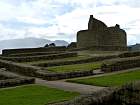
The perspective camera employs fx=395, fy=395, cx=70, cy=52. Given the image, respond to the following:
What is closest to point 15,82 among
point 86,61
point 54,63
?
point 54,63

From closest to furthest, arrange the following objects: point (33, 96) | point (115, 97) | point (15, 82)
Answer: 1. point (115, 97)
2. point (33, 96)
3. point (15, 82)

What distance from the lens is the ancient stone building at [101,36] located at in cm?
5622

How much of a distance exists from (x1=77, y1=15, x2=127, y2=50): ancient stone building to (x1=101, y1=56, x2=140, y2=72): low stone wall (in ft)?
84.2

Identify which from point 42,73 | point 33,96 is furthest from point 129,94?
point 42,73

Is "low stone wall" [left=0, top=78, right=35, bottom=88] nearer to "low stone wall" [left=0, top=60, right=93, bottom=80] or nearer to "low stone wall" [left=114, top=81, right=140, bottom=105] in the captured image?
"low stone wall" [left=0, top=60, right=93, bottom=80]

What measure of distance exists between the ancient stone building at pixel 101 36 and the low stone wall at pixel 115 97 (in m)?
47.2

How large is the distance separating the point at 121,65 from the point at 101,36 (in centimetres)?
2809

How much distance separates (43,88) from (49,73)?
4.87 meters

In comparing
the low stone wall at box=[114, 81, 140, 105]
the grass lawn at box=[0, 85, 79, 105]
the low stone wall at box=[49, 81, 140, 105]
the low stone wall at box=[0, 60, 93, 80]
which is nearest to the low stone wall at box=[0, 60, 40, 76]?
the low stone wall at box=[0, 60, 93, 80]

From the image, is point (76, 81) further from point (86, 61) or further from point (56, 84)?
point (86, 61)

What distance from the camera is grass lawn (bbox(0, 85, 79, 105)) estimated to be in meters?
15.8

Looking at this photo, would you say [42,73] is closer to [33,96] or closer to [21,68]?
[21,68]

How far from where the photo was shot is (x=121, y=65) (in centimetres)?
2852

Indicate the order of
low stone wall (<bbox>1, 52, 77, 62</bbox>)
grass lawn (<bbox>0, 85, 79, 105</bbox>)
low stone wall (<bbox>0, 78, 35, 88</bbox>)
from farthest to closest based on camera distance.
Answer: low stone wall (<bbox>1, 52, 77, 62</bbox>)
low stone wall (<bbox>0, 78, 35, 88</bbox>)
grass lawn (<bbox>0, 85, 79, 105</bbox>)
